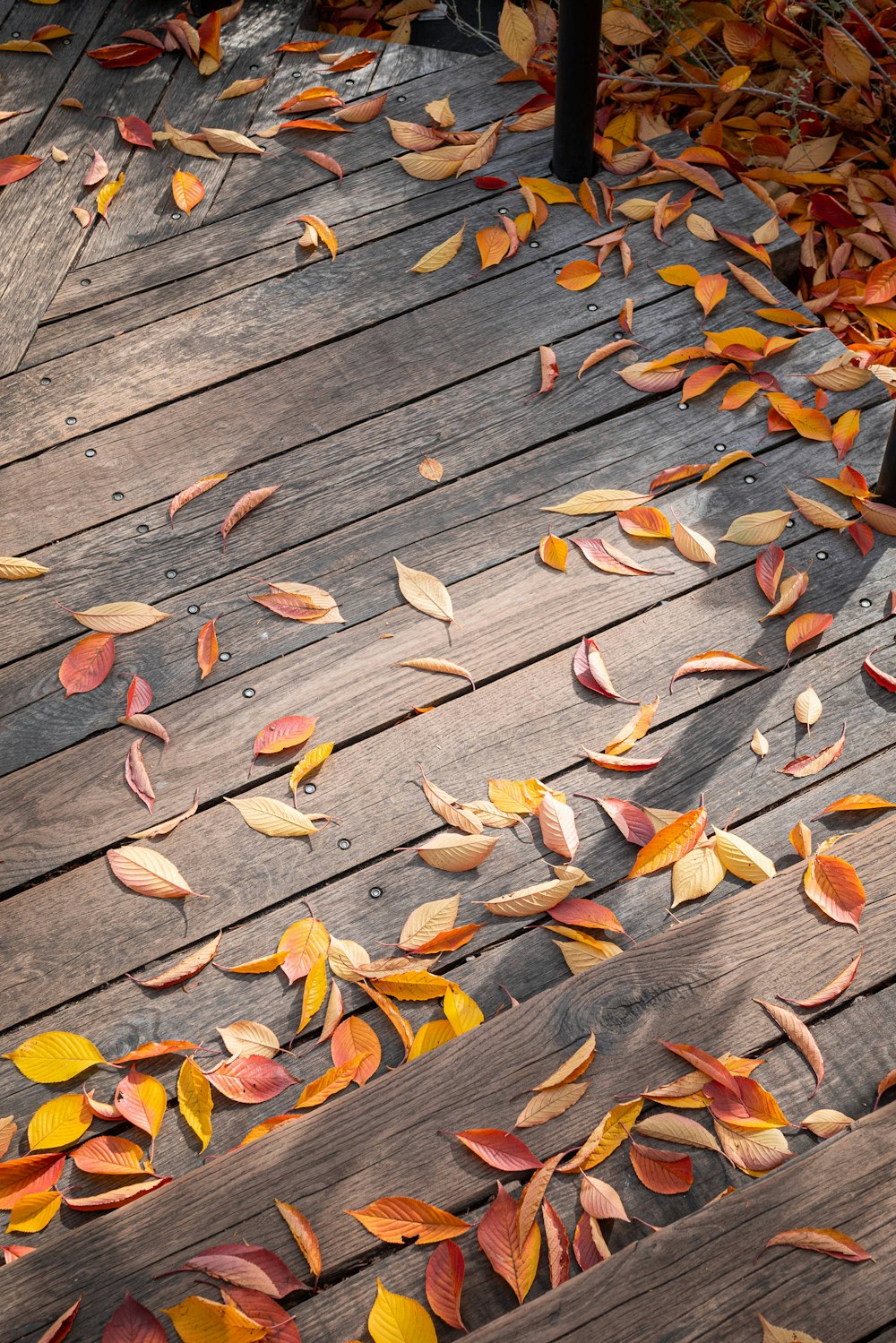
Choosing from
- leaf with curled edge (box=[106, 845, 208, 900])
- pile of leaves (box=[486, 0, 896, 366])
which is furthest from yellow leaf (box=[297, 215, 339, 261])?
leaf with curled edge (box=[106, 845, 208, 900])

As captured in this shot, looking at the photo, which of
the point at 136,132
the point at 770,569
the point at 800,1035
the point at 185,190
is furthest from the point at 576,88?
the point at 800,1035

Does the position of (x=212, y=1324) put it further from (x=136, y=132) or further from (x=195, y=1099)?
(x=136, y=132)

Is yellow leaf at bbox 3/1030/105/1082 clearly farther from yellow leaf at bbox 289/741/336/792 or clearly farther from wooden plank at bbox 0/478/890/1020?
yellow leaf at bbox 289/741/336/792

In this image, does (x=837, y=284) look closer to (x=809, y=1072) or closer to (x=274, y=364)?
(x=274, y=364)

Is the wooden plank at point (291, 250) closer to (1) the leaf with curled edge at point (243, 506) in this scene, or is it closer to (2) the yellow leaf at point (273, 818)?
(1) the leaf with curled edge at point (243, 506)

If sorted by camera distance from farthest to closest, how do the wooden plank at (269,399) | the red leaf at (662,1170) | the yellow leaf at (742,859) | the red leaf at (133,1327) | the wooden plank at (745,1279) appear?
the wooden plank at (269,399)
the yellow leaf at (742,859)
the red leaf at (662,1170)
the red leaf at (133,1327)
the wooden plank at (745,1279)

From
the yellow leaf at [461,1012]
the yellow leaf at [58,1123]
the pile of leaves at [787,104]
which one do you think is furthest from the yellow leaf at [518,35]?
the yellow leaf at [58,1123]

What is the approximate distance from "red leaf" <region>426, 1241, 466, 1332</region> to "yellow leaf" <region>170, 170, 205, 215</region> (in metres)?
2.18

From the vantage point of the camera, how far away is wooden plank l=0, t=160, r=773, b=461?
7.54ft

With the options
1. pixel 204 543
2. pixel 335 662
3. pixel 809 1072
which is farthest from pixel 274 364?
pixel 809 1072

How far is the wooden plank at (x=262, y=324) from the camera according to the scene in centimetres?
230

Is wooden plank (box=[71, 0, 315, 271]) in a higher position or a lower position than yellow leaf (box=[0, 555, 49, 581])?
higher

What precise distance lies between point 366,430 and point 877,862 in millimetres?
1244

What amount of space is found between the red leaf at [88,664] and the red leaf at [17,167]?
1.29 metres
